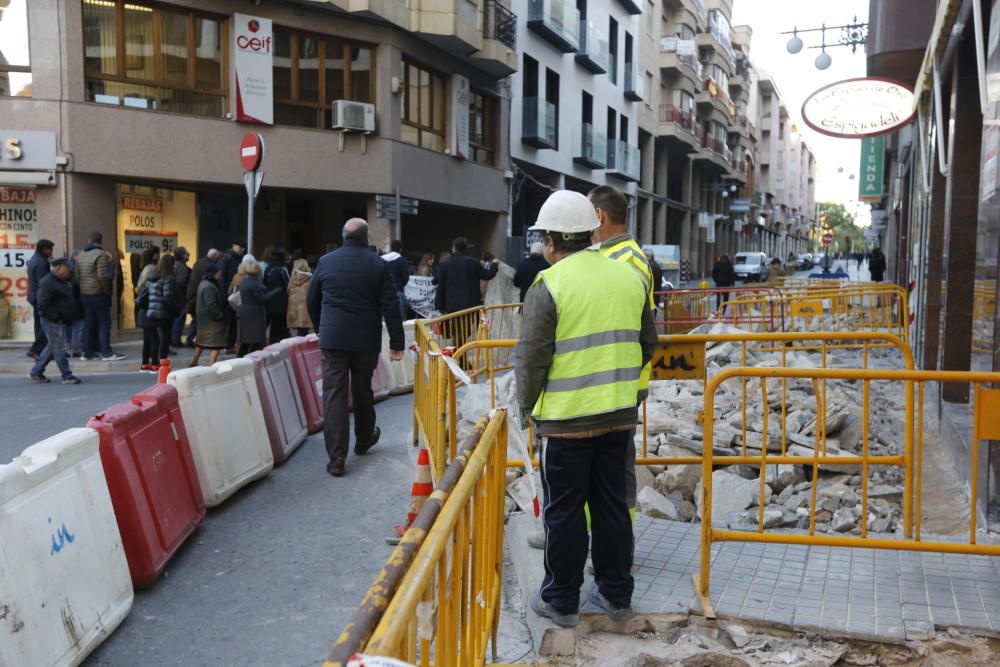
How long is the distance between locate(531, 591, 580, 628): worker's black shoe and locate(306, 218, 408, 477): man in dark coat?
3363 mm

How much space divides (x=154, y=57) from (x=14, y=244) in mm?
4487

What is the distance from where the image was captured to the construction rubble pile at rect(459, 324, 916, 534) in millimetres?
6004

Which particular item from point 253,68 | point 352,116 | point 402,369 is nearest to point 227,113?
point 253,68

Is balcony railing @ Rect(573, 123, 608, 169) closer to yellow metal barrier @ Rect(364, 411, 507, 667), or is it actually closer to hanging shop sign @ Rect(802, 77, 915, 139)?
hanging shop sign @ Rect(802, 77, 915, 139)

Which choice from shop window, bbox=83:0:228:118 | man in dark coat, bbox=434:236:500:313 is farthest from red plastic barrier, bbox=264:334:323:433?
shop window, bbox=83:0:228:118

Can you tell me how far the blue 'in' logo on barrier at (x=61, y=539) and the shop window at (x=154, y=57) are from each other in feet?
48.8

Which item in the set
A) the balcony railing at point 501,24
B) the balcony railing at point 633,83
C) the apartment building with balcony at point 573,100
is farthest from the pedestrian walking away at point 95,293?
the balcony railing at point 633,83

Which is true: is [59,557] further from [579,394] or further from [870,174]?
[870,174]

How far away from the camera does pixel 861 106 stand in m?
10.2

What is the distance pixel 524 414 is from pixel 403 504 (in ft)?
8.82

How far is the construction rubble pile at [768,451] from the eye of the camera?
6.00 m

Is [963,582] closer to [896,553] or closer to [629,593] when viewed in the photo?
[896,553]

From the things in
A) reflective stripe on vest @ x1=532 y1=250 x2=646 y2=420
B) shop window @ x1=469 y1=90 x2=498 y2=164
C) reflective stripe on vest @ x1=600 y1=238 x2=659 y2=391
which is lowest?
reflective stripe on vest @ x1=532 y1=250 x2=646 y2=420

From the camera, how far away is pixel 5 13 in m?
15.8
